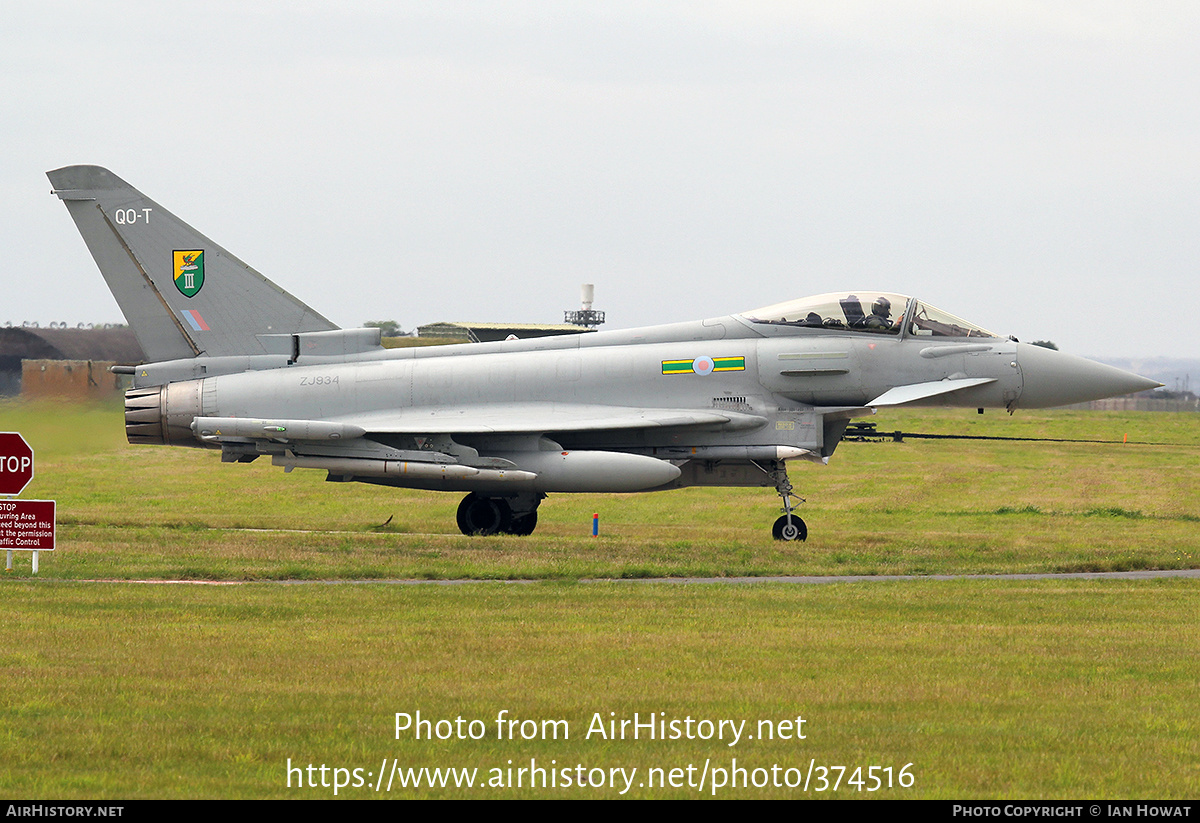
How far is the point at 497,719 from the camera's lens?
789cm

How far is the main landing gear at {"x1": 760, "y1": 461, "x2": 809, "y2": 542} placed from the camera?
→ 19.9 meters

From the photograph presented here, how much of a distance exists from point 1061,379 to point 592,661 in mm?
12268

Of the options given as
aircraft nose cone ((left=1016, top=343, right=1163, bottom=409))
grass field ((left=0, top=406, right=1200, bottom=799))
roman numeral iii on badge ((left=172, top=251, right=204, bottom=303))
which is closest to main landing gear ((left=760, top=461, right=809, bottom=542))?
grass field ((left=0, top=406, right=1200, bottom=799))

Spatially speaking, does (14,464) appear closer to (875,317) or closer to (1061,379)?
(875,317)

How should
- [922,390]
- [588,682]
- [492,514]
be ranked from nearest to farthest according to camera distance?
[588,682]
[922,390]
[492,514]

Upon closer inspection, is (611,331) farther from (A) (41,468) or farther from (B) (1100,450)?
(B) (1100,450)

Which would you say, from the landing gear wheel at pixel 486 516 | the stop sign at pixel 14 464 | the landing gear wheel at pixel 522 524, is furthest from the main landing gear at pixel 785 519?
the stop sign at pixel 14 464

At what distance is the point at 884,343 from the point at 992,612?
7.53m

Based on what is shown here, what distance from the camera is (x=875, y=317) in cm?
1989

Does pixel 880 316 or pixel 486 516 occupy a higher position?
pixel 880 316

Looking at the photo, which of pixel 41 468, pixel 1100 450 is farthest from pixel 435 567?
pixel 1100 450

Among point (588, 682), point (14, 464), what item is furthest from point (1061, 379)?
point (14, 464)

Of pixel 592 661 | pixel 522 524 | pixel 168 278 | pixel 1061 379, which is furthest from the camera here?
pixel 522 524

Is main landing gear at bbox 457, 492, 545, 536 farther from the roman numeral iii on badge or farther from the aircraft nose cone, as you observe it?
the aircraft nose cone
